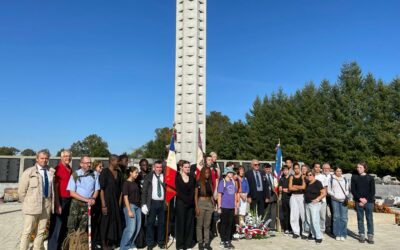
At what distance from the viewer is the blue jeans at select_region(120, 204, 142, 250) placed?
7.61m

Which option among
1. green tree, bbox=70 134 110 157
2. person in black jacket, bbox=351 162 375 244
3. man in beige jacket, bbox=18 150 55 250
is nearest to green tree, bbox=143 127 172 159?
green tree, bbox=70 134 110 157

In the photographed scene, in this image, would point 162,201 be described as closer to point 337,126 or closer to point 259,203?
point 259,203

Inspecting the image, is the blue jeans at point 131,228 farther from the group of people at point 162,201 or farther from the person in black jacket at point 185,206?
the person in black jacket at point 185,206

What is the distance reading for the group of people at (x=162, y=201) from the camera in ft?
22.6

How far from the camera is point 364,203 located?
9.39m

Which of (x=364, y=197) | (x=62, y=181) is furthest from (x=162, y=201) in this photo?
(x=364, y=197)

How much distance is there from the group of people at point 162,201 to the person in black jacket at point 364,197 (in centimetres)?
3

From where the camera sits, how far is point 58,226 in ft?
23.4

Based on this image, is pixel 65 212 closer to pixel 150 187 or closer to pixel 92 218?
pixel 92 218

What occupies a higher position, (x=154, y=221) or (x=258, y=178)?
(x=258, y=178)

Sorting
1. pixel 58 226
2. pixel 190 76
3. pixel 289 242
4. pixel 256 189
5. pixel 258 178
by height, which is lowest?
pixel 289 242

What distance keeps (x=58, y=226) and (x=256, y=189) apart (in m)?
5.61

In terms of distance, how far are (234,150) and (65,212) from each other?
41.2 meters

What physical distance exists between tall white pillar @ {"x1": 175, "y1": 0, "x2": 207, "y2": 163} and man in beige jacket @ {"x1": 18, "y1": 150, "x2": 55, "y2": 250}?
27.0 ft
